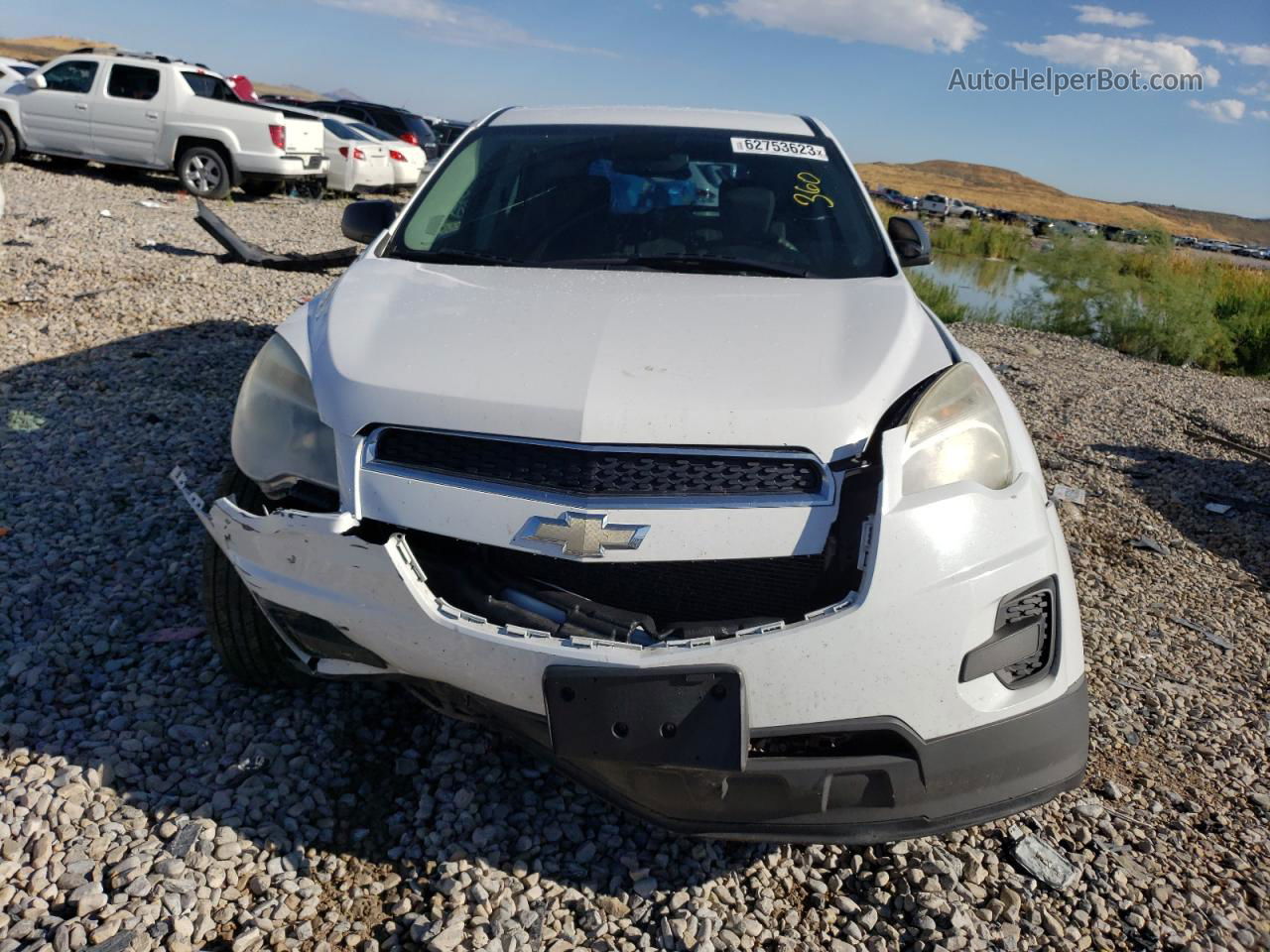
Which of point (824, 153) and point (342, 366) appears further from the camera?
point (824, 153)

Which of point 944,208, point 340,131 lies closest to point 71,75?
point 340,131

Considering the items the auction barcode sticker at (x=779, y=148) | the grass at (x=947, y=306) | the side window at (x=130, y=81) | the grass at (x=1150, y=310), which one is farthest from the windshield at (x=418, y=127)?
Result: the auction barcode sticker at (x=779, y=148)

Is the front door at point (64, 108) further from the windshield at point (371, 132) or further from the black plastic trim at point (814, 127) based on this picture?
the black plastic trim at point (814, 127)

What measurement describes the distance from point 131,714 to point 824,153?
2.98 m

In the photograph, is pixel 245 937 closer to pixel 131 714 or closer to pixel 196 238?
pixel 131 714

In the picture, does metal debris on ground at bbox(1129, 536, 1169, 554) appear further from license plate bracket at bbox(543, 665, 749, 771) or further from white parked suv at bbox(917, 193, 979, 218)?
white parked suv at bbox(917, 193, 979, 218)

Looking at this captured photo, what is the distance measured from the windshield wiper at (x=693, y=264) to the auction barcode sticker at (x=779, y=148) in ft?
2.40

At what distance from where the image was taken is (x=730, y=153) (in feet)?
11.5

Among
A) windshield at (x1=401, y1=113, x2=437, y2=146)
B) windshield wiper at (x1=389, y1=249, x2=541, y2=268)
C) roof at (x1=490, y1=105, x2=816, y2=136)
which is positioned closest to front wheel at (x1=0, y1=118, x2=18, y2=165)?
windshield at (x1=401, y1=113, x2=437, y2=146)

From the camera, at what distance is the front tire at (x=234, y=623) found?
2570 mm

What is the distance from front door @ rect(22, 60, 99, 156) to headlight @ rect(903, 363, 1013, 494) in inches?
570

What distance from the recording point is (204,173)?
1324 centimetres

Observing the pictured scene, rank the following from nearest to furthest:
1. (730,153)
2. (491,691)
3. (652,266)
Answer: (491,691) → (652,266) → (730,153)

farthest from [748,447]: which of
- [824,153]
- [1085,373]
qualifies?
[1085,373]
